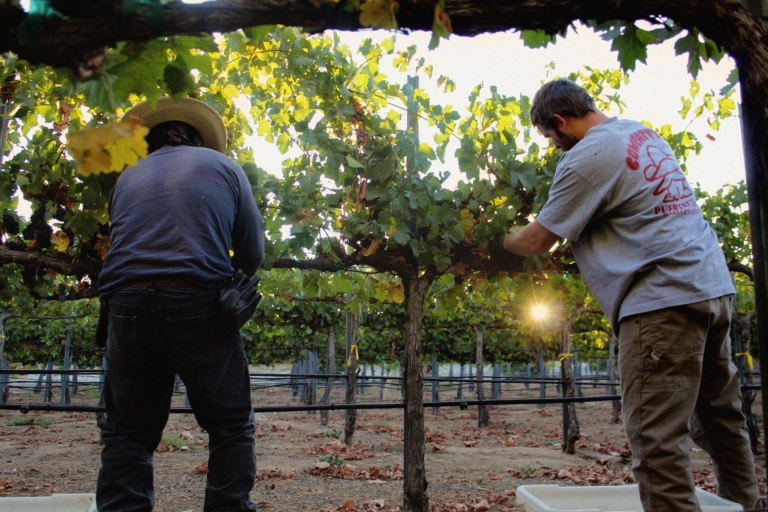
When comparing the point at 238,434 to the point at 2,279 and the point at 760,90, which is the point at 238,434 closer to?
the point at 760,90

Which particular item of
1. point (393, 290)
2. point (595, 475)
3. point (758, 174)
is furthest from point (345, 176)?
point (595, 475)

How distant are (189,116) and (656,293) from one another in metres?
1.93

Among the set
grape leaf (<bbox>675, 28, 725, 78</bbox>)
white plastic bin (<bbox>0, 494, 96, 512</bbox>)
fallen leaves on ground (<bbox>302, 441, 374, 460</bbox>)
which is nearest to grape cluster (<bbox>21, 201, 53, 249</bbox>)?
white plastic bin (<bbox>0, 494, 96, 512</bbox>)

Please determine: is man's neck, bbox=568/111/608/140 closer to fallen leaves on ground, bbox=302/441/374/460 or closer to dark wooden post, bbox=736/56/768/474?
dark wooden post, bbox=736/56/768/474

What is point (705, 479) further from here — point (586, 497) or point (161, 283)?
point (161, 283)

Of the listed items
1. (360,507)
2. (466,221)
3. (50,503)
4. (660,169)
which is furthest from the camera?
(360,507)

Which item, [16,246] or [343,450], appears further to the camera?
[343,450]

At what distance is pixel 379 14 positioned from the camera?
38.1 inches

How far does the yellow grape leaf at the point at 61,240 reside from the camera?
3.62 m

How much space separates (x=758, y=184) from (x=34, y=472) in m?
6.89

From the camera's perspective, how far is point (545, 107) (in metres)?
1.99

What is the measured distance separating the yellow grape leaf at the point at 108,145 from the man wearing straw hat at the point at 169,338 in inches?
28.9

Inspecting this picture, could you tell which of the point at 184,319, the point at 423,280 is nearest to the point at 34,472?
the point at 423,280

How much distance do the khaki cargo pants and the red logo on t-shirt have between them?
37 centimetres
